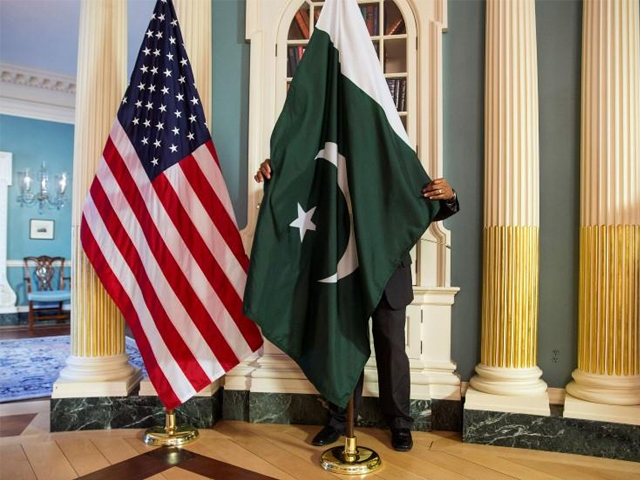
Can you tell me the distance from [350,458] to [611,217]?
170 cm

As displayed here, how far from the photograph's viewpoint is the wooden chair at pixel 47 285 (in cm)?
720

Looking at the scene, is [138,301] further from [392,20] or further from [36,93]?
[36,93]

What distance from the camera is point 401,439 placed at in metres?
2.46

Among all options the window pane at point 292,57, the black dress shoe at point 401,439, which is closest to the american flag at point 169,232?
the window pane at point 292,57

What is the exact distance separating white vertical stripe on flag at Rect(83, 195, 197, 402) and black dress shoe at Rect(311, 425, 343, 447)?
64cm

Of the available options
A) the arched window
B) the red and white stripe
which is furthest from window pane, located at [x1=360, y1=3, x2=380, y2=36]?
the red and white stripe

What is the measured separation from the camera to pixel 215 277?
8.25 feet

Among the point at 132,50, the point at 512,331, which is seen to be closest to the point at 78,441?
the point at 512,331

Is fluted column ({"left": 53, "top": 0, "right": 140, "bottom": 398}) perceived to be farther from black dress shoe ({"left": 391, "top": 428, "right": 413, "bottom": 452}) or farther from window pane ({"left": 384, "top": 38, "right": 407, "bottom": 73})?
window pane ({"left": 384, "top": 38, "right": 407, "bottom": 73})

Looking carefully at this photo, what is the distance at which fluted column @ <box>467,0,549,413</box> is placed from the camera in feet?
8.57

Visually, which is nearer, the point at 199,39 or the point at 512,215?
the point at 512,215

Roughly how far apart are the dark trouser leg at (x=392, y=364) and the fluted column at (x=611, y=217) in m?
0.79

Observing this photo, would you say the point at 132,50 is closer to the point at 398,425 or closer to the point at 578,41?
the point at 578,41

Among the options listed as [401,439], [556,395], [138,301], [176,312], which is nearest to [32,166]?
[138,301]
